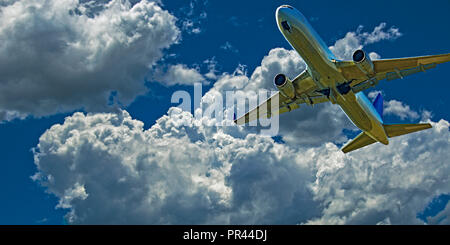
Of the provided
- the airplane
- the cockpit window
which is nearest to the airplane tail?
the airplane

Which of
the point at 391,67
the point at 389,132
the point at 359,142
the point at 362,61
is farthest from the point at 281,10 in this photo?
the point at 359,142

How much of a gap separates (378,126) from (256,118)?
67.3 feet

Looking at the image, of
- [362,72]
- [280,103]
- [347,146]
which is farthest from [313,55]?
[347,146]

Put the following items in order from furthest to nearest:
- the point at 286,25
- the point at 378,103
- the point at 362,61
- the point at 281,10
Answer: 1. the point at 378,103
2. the point at 362,61
3. the point at 286,25
4. the point at 281,10

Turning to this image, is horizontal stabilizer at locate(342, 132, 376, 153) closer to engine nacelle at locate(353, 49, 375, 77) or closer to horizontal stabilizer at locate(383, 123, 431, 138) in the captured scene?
horizontal stabilizer at locate(383, 123, 431, 138)

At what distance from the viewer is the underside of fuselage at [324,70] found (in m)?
45.0

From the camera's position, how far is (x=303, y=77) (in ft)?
188

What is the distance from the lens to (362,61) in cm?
4912

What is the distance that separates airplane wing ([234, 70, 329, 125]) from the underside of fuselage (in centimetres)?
436

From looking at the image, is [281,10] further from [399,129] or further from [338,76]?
[399,129]

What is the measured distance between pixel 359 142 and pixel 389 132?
233 inches

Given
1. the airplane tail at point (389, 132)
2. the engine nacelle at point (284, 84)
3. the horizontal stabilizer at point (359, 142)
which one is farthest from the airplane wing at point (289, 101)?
the airplane tail at point (389, 132)

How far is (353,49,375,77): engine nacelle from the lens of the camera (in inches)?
1939
